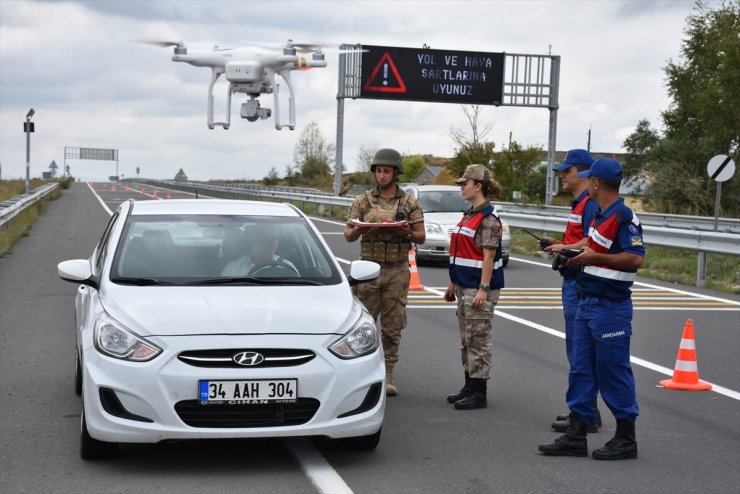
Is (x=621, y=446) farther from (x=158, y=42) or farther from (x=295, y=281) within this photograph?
(x=158, y=42)

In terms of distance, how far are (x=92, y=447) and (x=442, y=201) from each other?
15.0m

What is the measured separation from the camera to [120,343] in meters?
5.32

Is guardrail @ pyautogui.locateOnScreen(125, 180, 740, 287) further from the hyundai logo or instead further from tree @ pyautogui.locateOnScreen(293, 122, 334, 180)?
tree @ pyautogui.locateOnScreen(293, 122, 334, 180)

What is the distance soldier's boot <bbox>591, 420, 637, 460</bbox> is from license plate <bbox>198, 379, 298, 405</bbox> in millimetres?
1920

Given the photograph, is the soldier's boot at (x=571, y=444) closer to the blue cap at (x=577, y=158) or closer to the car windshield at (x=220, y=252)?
the car windshield at (x=220, y=252)

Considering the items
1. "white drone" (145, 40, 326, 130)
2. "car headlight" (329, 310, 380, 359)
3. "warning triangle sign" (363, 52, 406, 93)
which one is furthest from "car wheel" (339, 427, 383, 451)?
"warning triangle sign" (363, 52, 406, 93)

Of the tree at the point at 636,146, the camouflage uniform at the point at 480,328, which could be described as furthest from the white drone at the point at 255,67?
the tree at the point at 636,146

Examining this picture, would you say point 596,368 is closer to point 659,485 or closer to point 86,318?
point 659,485

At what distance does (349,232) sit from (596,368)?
95.5 inches

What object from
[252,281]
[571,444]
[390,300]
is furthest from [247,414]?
[390,300]

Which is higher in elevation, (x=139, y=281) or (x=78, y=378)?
(x=139, y=281)

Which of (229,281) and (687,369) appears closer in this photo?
(229,281)

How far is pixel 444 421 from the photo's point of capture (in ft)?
22.0

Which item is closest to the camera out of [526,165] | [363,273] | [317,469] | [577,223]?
[317,469]
